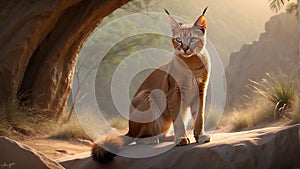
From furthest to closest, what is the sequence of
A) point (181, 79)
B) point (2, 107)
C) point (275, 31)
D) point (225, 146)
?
1. point (275, 31)
2. point (2, 107)
3. point (181, 79)
4. point (225, 146)

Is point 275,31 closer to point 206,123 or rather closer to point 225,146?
point 206,123

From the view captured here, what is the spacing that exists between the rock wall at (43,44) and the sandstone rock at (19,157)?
5.95 m

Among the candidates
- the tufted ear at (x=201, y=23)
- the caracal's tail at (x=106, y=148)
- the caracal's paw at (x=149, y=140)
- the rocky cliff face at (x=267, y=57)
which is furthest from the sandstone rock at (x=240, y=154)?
the rocky cliff face at (x=267, y=57)

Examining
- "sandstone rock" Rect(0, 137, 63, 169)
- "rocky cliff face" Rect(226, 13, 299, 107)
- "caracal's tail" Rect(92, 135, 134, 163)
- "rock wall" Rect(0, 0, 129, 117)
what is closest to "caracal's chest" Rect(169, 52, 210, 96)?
"caracal's tail" Rect(92, 135, 134, 163)

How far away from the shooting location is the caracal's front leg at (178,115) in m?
5.40

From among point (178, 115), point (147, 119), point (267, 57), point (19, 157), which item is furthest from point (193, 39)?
point (267, 57)

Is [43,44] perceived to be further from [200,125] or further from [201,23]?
[200,125]

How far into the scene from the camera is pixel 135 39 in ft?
67.4

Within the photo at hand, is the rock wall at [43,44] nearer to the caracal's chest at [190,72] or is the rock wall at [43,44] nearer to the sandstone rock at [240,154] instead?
the caracal's chest at [190,72]

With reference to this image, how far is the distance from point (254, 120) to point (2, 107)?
16.4ft

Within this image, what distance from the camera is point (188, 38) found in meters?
5.39

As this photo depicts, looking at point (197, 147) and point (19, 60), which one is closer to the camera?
point (197, 147)

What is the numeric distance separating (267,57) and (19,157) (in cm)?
2411

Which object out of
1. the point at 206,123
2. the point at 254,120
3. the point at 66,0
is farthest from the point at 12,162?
the point at 206,123
